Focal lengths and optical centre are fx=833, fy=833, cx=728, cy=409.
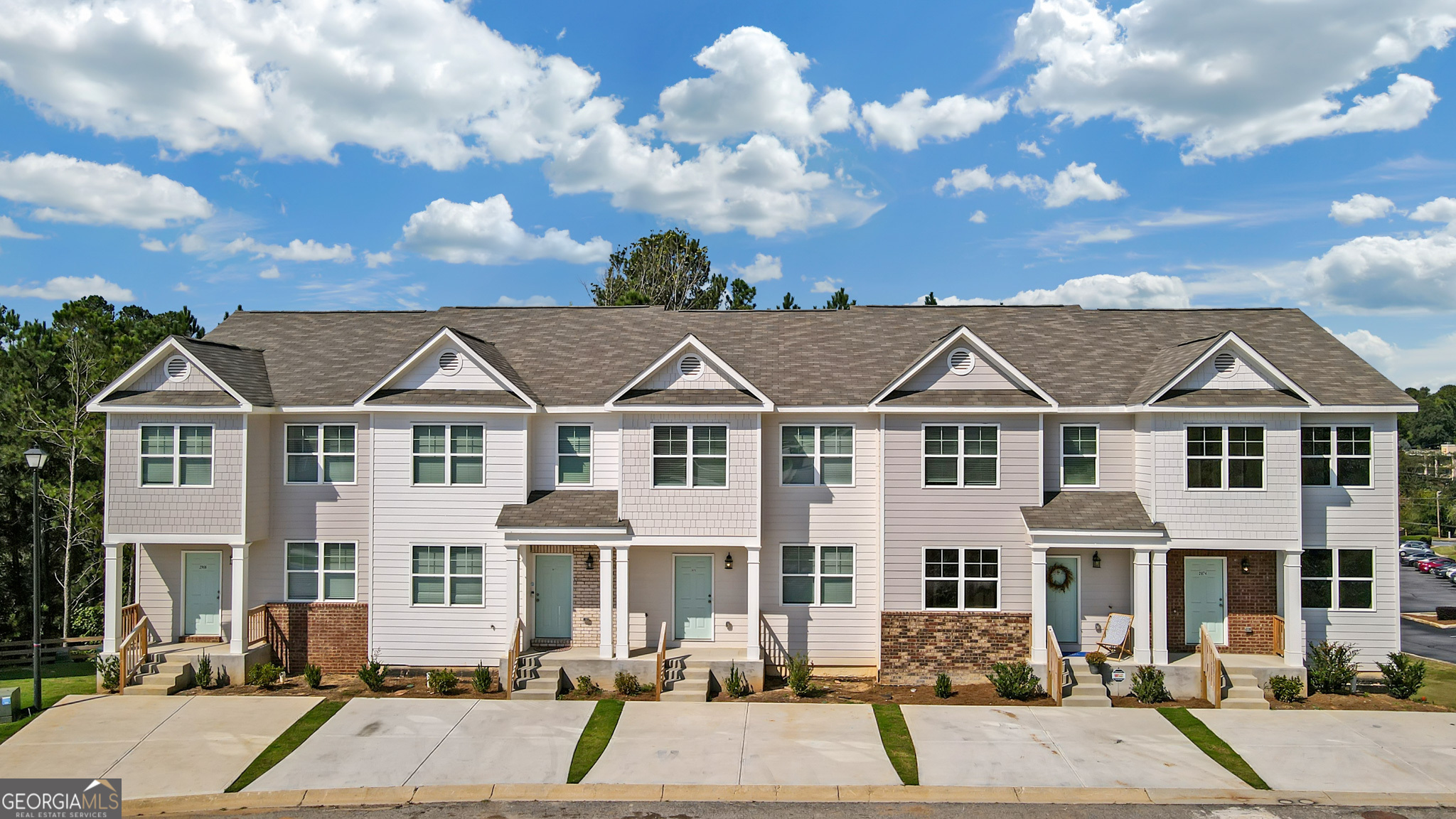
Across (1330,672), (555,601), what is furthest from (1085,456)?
(555,601)

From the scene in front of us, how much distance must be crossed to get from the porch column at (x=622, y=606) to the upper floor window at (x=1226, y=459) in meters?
12.0

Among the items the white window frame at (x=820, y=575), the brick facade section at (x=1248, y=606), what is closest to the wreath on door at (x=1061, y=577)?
the brick facade section at (x=1248, y=606)

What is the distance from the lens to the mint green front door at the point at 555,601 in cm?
1873

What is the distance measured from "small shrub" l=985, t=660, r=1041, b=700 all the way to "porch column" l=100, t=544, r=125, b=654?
18.5m

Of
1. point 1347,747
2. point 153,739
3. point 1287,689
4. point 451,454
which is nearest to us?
→ point 1347,747

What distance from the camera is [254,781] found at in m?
12.8

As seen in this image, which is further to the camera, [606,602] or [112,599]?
[112,599]

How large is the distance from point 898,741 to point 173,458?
16262mm

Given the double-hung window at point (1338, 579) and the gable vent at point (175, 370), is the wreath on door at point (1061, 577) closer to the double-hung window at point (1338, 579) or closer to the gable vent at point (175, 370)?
the double-hung window at point (1338, 579)

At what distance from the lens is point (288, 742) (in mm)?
14367

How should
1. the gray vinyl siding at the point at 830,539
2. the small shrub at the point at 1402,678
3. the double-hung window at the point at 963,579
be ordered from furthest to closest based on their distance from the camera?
the gray vinyl siding at the point at 830,539 → the double-hung window at the point at 963,579 → the small shrub at the point at 1402,678

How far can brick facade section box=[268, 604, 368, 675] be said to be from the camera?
1869cm

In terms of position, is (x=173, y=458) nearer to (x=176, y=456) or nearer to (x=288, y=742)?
(x=176, y=456)

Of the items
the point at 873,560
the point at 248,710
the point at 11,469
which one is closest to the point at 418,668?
the point at 248,710
